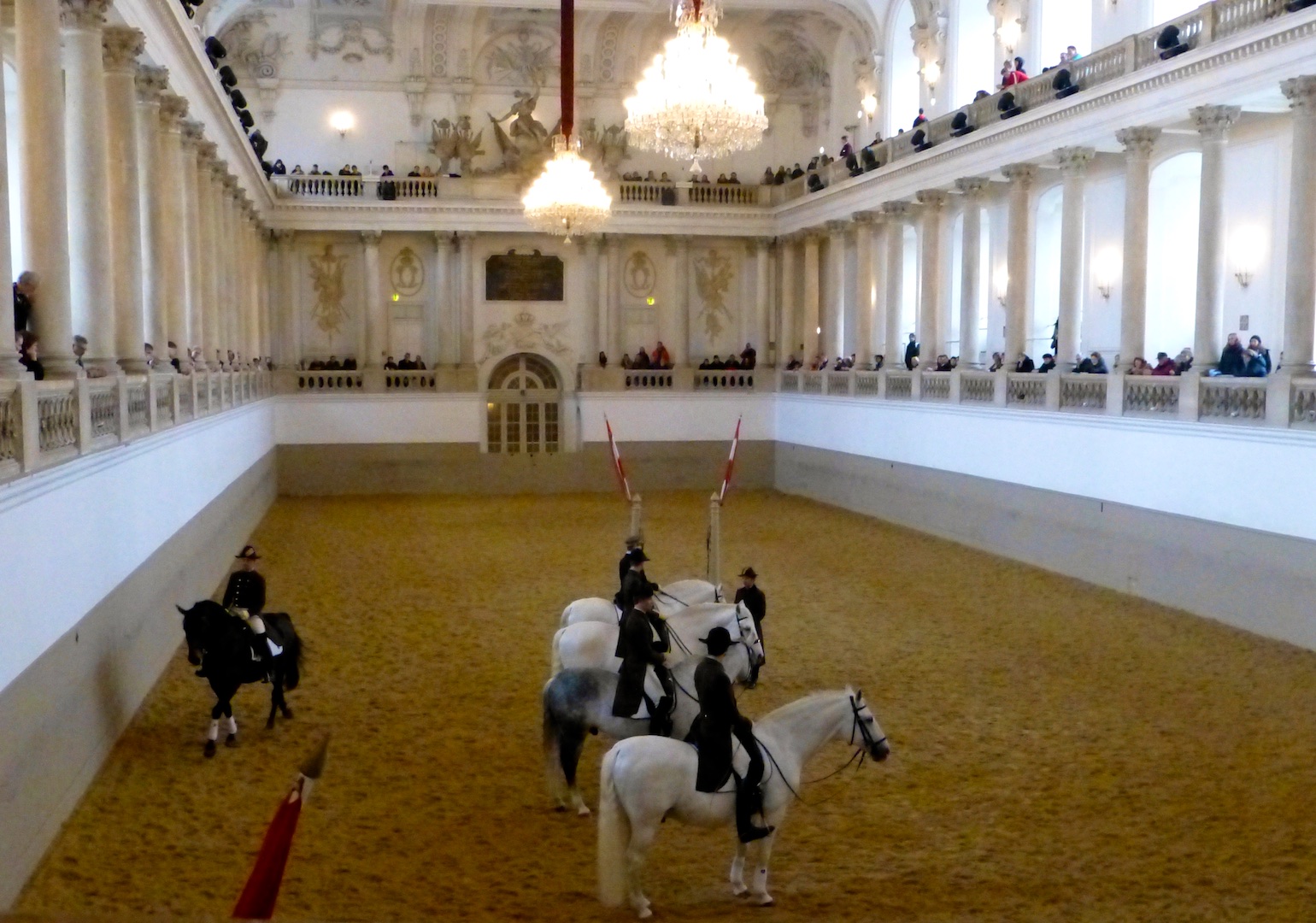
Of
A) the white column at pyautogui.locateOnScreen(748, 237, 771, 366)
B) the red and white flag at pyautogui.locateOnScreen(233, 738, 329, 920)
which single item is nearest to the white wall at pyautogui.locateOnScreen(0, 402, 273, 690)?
the red and white flag at pyautogui.locateOnScreen(233, 738, 329, 920)

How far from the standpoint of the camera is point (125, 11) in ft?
45.1

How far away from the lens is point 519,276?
35656 millimetres

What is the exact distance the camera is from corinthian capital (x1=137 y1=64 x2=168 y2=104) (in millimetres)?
15805

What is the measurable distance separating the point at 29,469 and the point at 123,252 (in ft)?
23.1

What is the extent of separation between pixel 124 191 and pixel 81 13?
9.92ft

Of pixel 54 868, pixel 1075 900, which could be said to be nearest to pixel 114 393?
pixel 54 868

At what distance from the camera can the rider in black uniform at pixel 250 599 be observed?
10844 mm

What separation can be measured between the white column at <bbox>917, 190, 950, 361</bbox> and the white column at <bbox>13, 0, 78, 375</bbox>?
760 inches

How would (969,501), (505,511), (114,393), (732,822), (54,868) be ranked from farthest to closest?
(505,511) < (969,501) < (114,393) < (54,868) < (732,822)

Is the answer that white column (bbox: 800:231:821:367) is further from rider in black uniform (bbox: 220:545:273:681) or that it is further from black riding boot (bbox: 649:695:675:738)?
black riding boot (bbox: 649:695:675:738)

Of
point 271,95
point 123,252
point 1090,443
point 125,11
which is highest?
point 271,95

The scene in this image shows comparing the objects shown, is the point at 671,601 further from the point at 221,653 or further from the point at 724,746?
the point at 724,746

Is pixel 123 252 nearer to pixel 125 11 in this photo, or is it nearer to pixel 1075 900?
pixel 125 11

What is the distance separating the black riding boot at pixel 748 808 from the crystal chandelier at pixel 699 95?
11551 mm
